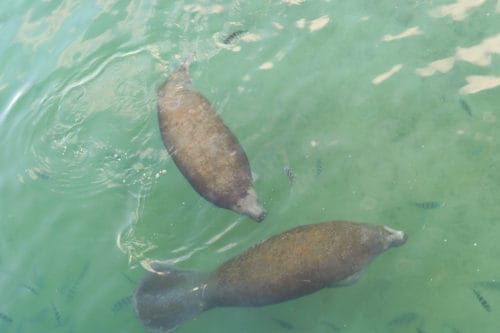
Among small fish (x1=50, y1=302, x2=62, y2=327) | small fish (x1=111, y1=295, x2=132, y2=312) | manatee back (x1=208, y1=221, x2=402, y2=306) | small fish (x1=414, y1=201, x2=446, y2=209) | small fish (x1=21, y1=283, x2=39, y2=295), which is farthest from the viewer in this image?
small fish (x1=21, y1=283, x2=39, y2=295)

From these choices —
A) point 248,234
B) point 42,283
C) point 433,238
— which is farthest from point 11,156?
point 433,238

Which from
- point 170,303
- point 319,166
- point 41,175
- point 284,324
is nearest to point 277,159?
point 319,166

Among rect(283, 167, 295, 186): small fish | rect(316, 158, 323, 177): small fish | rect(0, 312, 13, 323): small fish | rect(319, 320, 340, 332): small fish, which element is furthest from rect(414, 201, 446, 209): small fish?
rect(0, 312, 13, 323): small fish

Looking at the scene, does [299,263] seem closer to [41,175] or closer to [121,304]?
[121,304]

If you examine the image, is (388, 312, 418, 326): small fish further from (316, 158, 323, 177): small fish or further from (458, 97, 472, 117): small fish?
(458, 97, 472, 117): small fish

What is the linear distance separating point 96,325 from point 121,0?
19.6 feet

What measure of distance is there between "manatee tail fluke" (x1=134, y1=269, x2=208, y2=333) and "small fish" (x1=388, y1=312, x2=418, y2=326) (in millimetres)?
2215

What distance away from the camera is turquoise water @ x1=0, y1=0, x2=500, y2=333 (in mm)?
5930

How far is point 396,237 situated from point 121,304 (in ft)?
12.0

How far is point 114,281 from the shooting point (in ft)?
21.4

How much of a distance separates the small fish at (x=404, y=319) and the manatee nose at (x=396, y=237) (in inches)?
32.6

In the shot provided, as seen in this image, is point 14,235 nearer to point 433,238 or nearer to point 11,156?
point 11,156

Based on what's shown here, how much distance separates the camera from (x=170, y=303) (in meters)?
5.77

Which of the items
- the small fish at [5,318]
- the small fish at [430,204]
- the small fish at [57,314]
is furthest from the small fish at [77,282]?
the small fish at [430,204]
